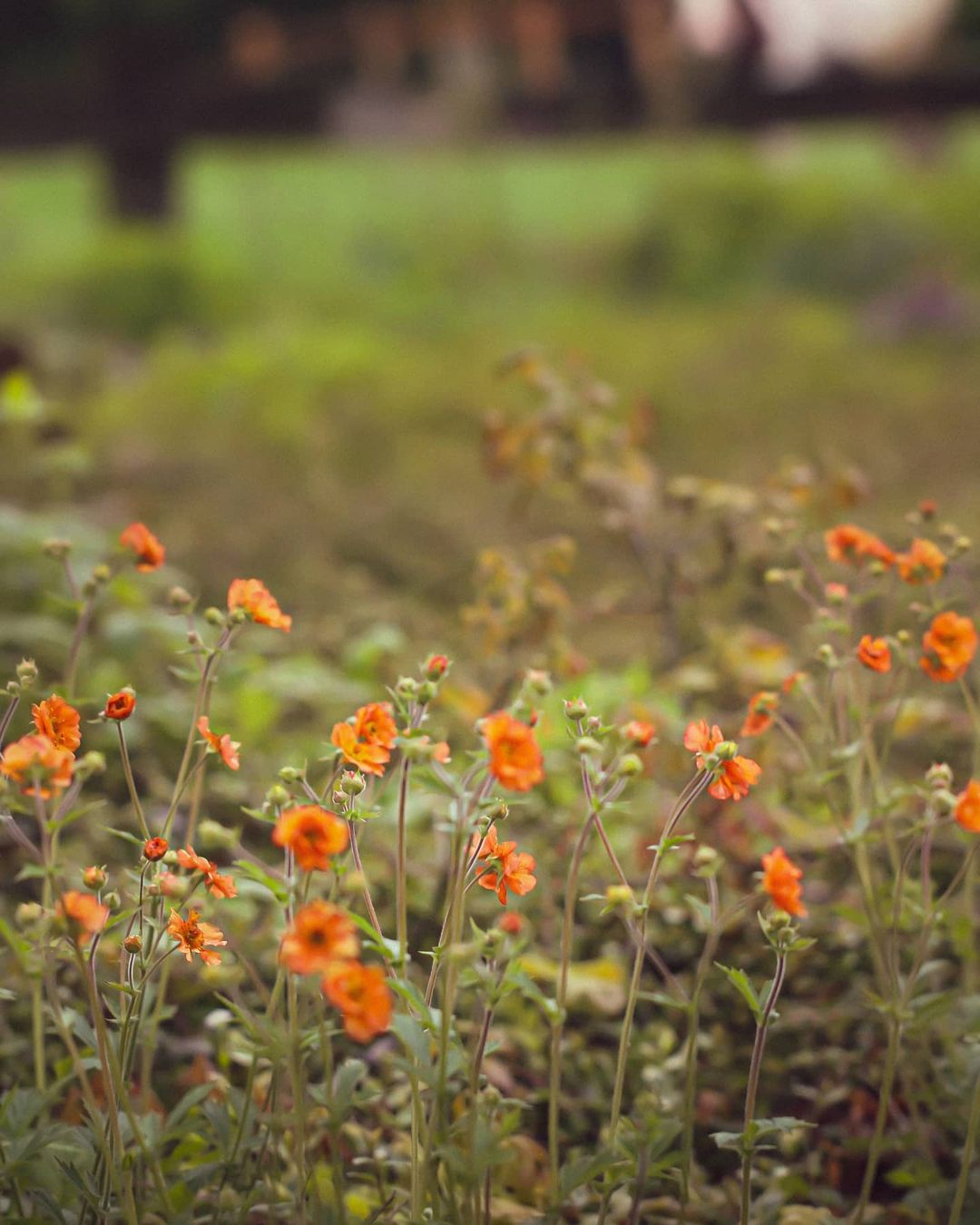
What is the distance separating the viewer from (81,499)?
3041 mm

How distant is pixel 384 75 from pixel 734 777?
6004 millimetres

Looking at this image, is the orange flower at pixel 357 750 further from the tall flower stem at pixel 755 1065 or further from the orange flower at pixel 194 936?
the tall flower stem at pixel 755 1065

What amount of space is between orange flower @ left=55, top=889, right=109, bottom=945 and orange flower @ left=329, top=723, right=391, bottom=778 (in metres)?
0.20

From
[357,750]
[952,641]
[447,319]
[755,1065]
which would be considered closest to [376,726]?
[357,750]

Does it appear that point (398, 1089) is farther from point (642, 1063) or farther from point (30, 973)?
point (30, 973)

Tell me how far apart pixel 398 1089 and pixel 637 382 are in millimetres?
3206

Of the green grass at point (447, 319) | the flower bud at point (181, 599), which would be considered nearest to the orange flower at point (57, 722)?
the flower bud at point (181, 599)

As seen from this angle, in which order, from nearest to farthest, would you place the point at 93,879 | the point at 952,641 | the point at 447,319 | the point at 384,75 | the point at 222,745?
1. the point at 93,879
2. the point at 222,745
3. the point at 952,641
4. the point at 447,319
5. the point at 384,75

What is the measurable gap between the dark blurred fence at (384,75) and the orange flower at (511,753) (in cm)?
565

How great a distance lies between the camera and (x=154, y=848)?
882mm

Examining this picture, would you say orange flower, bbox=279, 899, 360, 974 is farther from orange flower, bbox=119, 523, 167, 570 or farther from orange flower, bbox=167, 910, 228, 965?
orange flower, bbox=119, 523, 167, 570

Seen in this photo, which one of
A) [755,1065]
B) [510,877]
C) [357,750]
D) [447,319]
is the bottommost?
[447,319]

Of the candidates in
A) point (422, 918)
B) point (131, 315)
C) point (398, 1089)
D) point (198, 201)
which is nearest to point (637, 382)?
point (131, 315)

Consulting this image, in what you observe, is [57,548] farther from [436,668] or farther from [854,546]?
[854,546]
